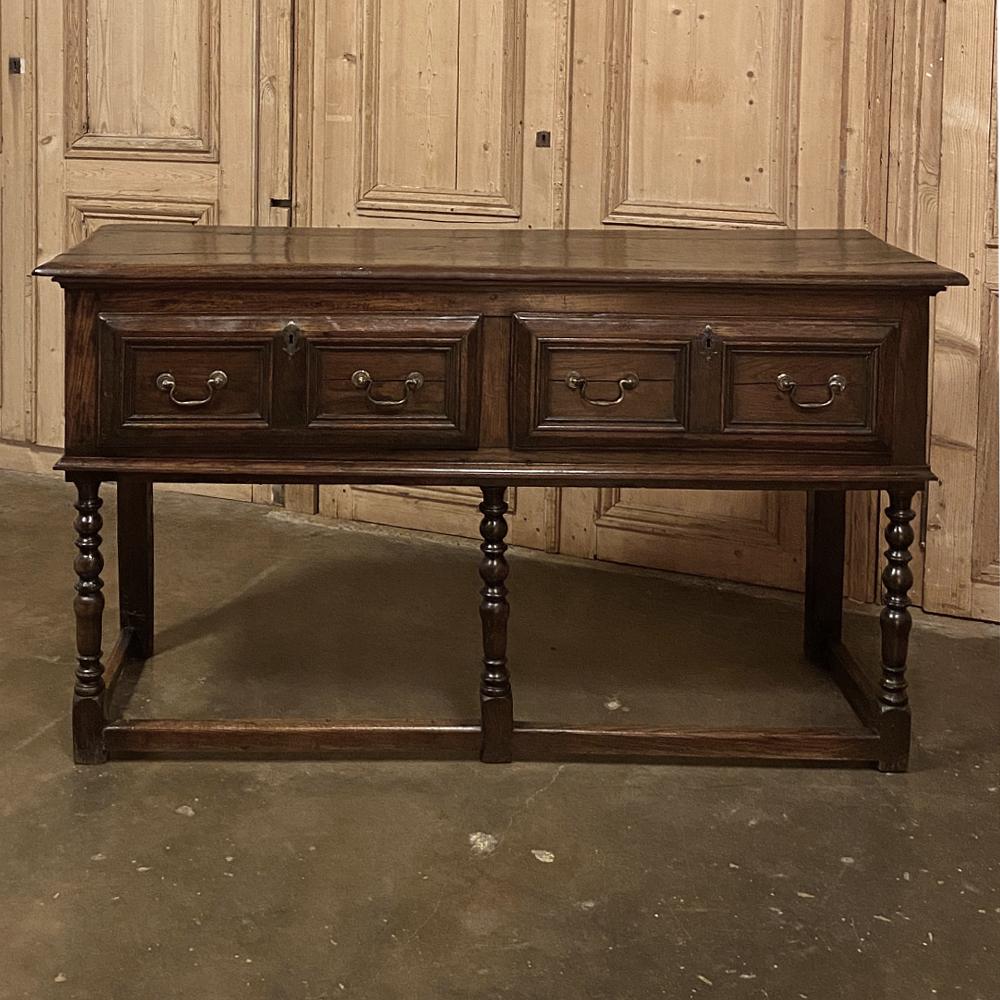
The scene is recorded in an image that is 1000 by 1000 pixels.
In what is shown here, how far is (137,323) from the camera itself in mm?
2961

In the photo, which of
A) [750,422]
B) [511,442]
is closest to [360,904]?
[511,442]

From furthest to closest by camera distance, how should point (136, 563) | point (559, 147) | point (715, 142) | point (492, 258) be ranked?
point (559, 147) → point (715, 142) → point (136, 563) → point (492, 258)

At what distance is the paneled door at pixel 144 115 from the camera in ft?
16.7

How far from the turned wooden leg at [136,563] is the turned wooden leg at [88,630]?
0.46 m

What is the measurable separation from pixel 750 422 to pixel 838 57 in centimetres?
158

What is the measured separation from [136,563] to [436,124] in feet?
5.67

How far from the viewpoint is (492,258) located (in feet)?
10.2

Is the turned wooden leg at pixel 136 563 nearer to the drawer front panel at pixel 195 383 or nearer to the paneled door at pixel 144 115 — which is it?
the drawer front panel at pixel 195 383

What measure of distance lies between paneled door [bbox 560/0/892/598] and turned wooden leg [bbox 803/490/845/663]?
593 millimetres

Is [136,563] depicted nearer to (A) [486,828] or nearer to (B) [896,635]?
(A) [486,828]

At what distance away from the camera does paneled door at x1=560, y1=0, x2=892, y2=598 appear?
4.20m

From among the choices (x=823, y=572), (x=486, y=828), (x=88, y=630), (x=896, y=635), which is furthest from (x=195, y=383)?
(x=823, y=572)

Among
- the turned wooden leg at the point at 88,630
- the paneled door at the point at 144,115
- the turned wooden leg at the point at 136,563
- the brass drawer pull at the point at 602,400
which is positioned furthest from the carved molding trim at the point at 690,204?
the turned wooden leg at the point at 88,630

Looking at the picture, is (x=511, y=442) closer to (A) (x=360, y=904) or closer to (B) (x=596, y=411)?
(B) (x=596, y=411)
